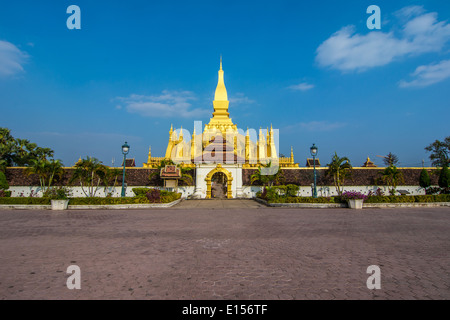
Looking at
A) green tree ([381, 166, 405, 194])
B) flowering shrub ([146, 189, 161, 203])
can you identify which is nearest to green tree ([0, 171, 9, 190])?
flowering shrub ([146, 189, 161, 203])

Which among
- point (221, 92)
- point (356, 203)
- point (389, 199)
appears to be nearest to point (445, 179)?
point (389, 199)

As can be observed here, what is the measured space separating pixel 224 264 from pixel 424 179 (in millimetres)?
29820

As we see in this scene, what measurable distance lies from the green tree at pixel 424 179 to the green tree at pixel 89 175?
3196 cm

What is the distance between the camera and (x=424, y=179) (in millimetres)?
26906

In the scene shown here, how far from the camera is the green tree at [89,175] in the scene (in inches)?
984

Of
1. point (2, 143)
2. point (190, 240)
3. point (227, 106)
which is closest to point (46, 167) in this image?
point (2, 143)

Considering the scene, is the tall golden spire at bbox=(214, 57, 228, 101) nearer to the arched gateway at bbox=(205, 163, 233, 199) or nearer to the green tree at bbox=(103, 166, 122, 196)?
the arched gateway at bbox=(205, 163, 233, 199)

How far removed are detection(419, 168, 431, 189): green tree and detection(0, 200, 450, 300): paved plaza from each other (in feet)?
73.8

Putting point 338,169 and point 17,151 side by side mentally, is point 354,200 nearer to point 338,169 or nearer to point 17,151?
point 338,169

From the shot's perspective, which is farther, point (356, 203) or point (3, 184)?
point (3, 184)

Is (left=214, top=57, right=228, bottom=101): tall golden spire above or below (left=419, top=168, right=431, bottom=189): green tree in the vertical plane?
above

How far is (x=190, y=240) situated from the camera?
7.54 meters

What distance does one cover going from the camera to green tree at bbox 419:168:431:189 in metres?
26.9
